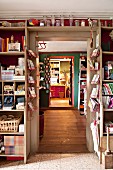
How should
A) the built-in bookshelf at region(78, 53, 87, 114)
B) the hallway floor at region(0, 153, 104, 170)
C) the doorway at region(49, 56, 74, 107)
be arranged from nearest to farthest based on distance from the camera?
the hallway floor at region(0, 153, 104, 170), the built-in bookshelf at region(78, 53, 87, 114), the doorway at region(49, 56, 74, 107)

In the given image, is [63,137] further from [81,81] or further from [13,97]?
[81,81]

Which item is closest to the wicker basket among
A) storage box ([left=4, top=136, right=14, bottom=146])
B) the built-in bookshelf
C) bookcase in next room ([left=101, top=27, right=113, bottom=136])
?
storage box ([left=4, top=136, right=14, bottom=146])

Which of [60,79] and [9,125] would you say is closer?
[9,125]

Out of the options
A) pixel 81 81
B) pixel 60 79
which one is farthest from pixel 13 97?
pixel 60 79

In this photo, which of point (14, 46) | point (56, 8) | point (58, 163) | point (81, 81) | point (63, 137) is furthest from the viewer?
point (81, 81)

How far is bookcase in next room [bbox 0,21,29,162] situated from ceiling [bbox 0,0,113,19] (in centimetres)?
32

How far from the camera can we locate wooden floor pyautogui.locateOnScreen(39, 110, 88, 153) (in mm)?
4105

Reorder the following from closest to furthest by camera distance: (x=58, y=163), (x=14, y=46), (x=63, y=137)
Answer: (x=58, y=163) → (x=14, y=46) → (x=63, y=137)

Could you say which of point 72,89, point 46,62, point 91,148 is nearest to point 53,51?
→ point 46,62

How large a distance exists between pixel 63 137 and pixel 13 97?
1.88 metres

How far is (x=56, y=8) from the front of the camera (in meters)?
3.58

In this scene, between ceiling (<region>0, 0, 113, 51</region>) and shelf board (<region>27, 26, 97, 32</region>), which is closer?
ceiling (<region>0, 0, 113, 51</region>)

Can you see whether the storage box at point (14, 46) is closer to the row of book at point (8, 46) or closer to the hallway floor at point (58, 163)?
the row of book at point (8, 46)

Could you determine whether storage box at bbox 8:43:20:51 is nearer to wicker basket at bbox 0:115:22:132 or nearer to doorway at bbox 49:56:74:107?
wicker basket at bbox 0:115:22:132
